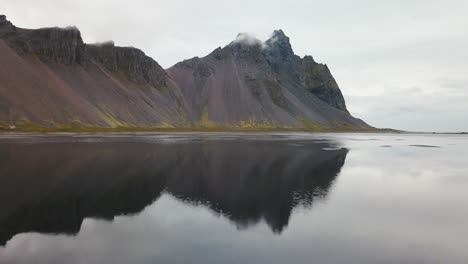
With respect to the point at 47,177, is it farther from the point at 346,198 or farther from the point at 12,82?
the point at 12,82

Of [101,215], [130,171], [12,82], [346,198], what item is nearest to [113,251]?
[101,215]

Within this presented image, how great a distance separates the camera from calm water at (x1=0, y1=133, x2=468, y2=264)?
54.5 feet

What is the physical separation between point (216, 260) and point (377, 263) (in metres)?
7.06

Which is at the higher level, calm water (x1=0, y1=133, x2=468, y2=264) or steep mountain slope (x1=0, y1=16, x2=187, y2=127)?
steep mountain slope (x1=0, y1=16, x2=187, y2=127)

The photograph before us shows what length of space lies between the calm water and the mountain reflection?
0.09 metres

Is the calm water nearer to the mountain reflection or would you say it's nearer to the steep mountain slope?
the mountain reflection

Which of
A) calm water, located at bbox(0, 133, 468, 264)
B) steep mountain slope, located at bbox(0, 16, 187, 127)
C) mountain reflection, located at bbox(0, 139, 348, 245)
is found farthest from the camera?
steep mountain slope, located at bbox(0, 16, 187, 127)

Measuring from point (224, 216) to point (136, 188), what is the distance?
11.7 m

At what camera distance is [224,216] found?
23250 millimetres

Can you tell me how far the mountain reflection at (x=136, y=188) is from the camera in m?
22.4

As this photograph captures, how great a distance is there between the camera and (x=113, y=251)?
54.4 feet

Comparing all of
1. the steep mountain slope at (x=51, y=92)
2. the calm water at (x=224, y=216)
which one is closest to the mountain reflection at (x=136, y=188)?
the calm water at (x=224, y=216)

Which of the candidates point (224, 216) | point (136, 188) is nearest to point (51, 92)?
point (136, 188)

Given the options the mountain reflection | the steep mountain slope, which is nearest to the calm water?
the mountain reflection
